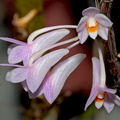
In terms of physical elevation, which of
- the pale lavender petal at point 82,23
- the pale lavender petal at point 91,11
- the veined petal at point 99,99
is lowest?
the veined petal at point 99,99

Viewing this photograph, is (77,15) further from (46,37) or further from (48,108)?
(46,37)

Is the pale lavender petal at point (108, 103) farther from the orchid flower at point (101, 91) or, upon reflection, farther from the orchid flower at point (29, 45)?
the orchid flower at point (29, 45)

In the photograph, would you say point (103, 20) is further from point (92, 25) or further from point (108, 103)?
point (108, 103)

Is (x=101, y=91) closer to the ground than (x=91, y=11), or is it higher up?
closer to the ground

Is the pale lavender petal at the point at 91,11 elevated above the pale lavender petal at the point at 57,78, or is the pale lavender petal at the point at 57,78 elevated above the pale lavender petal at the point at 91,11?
the pale lavender petal at the point at 91,11

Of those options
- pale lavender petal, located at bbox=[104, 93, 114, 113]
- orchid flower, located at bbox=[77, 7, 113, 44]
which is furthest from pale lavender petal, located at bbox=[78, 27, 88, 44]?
pale lavender petal, located at bbox=[104, 93, 114, 113]

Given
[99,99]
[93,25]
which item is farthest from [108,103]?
[93,25]

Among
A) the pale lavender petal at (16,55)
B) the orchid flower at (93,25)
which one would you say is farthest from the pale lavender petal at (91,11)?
the pale lavender petal at (16,55)
